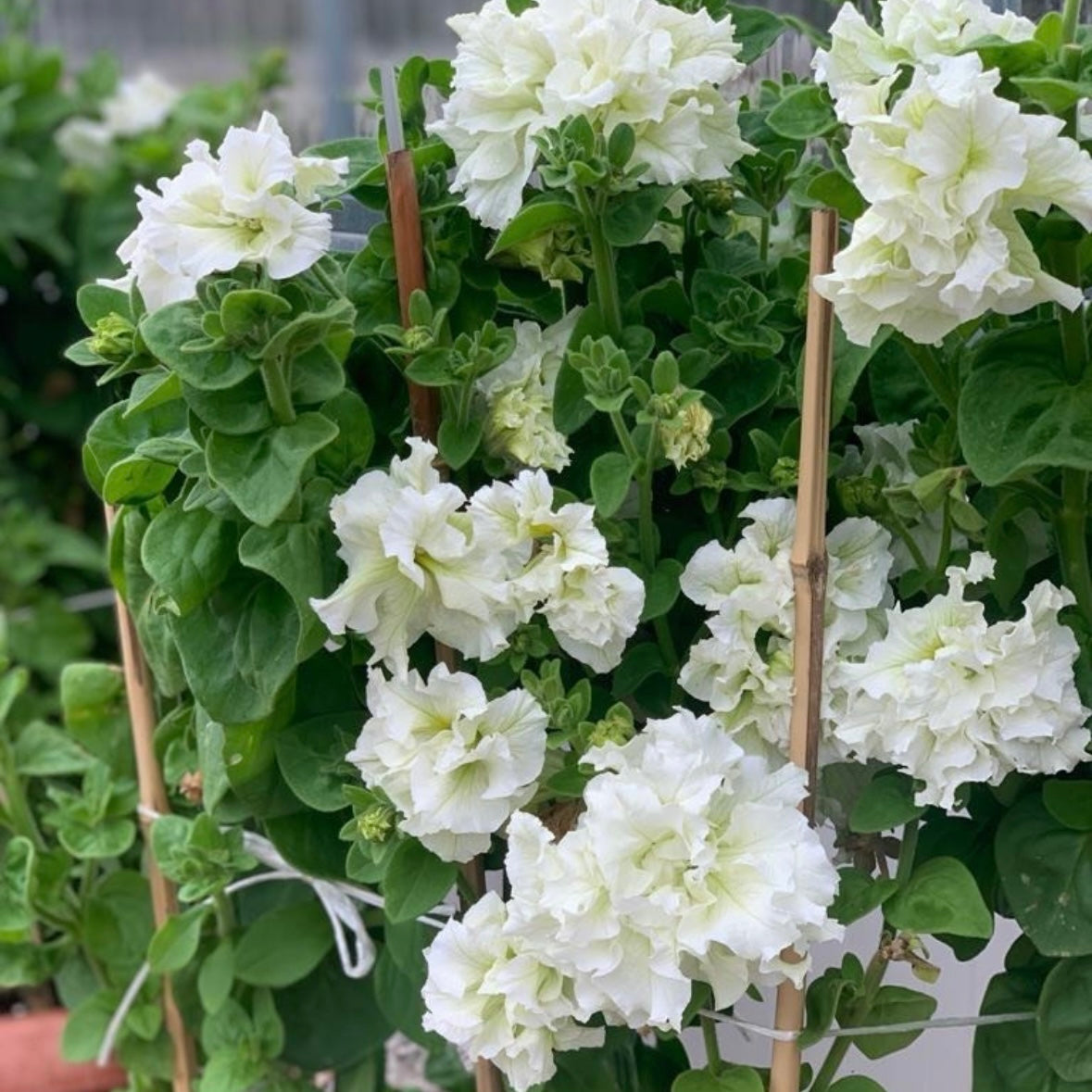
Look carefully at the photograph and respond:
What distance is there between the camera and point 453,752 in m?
0.59

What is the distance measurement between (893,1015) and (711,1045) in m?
0.07

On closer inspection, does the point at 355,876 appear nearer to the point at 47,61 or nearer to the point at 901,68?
the point at 901,68

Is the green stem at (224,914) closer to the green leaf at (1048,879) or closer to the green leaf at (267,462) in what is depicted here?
the green leaf at (267,462)

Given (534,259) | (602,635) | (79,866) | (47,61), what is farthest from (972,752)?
(47,61)

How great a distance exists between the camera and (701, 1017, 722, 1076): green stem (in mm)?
635

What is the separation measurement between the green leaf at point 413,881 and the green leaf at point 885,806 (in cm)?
16

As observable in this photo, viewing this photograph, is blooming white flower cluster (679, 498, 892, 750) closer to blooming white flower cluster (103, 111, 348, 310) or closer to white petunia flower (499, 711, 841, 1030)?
white petunia flower (499, 711, 841, 1030)

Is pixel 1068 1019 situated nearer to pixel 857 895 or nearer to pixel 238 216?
pixel 857 895

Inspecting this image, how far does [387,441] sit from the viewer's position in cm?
68

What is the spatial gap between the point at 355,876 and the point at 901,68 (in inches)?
14.4

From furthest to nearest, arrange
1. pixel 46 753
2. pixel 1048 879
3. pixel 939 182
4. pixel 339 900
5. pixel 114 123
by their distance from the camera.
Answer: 1. pixel 114 123
2. pixel 46 753
3. pixel 339 900
4. pixel 1048 879
5. pixel 939 182

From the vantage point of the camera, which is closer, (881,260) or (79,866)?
(881,260)

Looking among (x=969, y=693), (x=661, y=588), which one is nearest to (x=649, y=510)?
(x=661, y=588)

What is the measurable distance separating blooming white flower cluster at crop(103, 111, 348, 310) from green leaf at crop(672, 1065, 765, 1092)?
13.3 inches
